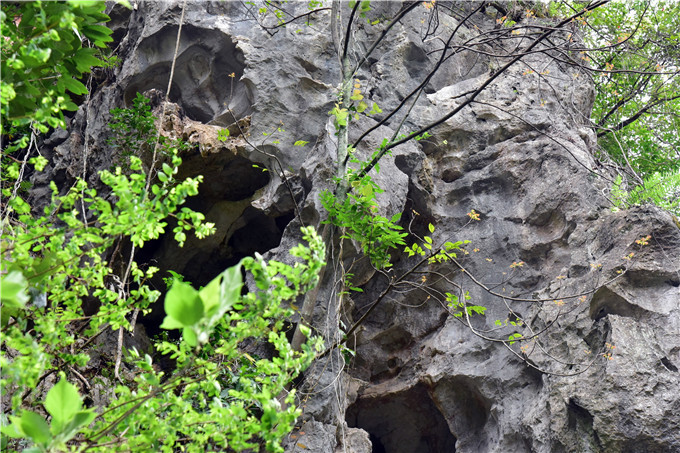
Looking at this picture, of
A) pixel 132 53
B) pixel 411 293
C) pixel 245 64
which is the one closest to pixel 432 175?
pixel 411 293

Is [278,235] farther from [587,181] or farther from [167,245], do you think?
[587,181]

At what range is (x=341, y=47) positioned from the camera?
5.42 metres

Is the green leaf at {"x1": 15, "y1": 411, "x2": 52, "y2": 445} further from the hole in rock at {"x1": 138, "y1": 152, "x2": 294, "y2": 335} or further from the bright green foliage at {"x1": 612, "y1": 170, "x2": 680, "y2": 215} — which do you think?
the bright green foliage at {"x1": 612, "y1": 170, "x2": 680, "y2": 215}

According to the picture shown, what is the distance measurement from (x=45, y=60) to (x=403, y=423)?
5753 millimetres

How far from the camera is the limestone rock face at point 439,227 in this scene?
16.9ft

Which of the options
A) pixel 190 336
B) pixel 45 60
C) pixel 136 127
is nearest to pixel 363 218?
pixel 45 60

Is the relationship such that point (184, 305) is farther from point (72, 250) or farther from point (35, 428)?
point (72, 250)

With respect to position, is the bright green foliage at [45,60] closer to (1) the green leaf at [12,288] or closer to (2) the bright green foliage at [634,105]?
(1) the green leaf at [12,288]

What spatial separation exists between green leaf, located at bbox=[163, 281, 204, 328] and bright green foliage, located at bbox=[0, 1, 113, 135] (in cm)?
125

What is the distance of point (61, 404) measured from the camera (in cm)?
176

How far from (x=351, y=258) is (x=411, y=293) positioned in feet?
3.89

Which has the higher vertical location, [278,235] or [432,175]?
[432,175]

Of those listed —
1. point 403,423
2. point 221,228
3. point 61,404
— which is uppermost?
point 61,404

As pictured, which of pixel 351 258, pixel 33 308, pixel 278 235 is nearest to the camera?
pixel 33 308
